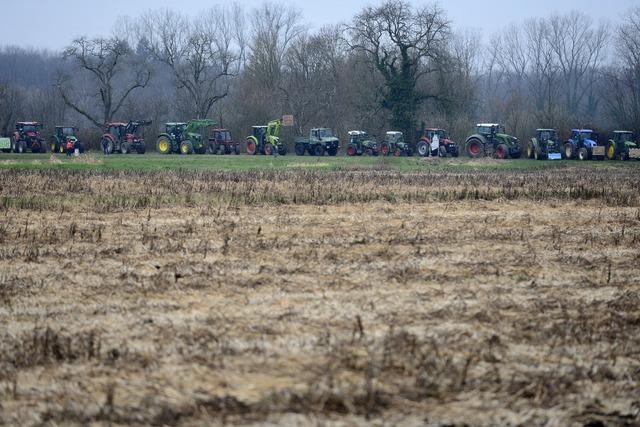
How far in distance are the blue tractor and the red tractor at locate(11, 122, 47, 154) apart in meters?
32.7

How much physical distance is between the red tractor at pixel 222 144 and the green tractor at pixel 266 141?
95 centimetres

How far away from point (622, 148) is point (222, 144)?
23878 millimetres

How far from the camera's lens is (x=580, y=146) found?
44.5 m

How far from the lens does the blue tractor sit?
144ft

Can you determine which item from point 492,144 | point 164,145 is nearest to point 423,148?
point 492,144

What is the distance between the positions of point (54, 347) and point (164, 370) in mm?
958

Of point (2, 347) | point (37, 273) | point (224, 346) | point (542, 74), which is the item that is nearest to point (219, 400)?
point (224, 346)

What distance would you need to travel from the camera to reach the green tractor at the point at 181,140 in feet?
169

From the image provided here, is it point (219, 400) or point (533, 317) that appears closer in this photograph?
point (219, 400)

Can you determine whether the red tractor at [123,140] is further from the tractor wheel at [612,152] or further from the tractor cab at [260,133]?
the tractor wheel at [612,152]

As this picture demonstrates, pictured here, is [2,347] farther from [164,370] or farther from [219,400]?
[219,400]

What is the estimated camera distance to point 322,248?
10.3m

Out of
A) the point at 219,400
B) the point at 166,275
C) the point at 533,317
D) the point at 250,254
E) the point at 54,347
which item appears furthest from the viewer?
the point at 250,254

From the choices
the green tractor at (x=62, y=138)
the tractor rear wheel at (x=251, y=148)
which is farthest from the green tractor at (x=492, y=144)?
the green tractor at (x=62, y=138)
